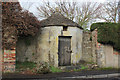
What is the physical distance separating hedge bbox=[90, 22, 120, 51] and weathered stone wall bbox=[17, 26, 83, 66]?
171cm

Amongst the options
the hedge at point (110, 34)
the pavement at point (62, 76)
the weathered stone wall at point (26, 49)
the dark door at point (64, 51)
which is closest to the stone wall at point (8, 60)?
the pavement at point (62, 76)

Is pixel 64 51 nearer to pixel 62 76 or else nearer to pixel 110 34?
pixel 62 76

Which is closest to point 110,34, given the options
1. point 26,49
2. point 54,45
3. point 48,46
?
point 54,45

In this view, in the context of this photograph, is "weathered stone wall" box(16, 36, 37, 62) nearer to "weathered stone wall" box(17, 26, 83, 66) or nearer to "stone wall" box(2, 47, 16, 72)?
"weathered stone wall" box(17, 26, 83, 66)

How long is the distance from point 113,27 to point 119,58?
7.41 ft

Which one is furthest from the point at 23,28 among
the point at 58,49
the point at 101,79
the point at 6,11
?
the point at 101,79

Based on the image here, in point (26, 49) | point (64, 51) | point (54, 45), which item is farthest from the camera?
point (26, 49)

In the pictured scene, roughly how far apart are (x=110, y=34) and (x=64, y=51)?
132 inches

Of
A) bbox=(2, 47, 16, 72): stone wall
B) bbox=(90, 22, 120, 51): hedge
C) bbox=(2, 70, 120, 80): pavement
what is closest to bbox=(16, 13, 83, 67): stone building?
bbox=(90, 22, 120, 51): hedge

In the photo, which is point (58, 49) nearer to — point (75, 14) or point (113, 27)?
point (113, 27)

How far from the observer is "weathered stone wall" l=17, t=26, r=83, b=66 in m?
7.75

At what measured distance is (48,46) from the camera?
7.88 metres

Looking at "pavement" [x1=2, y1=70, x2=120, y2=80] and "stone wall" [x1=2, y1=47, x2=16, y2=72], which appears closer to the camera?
"pavement" [x1=2, y1=70, x2=120, y2=80]

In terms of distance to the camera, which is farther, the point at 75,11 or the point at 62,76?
the point at 75,11
